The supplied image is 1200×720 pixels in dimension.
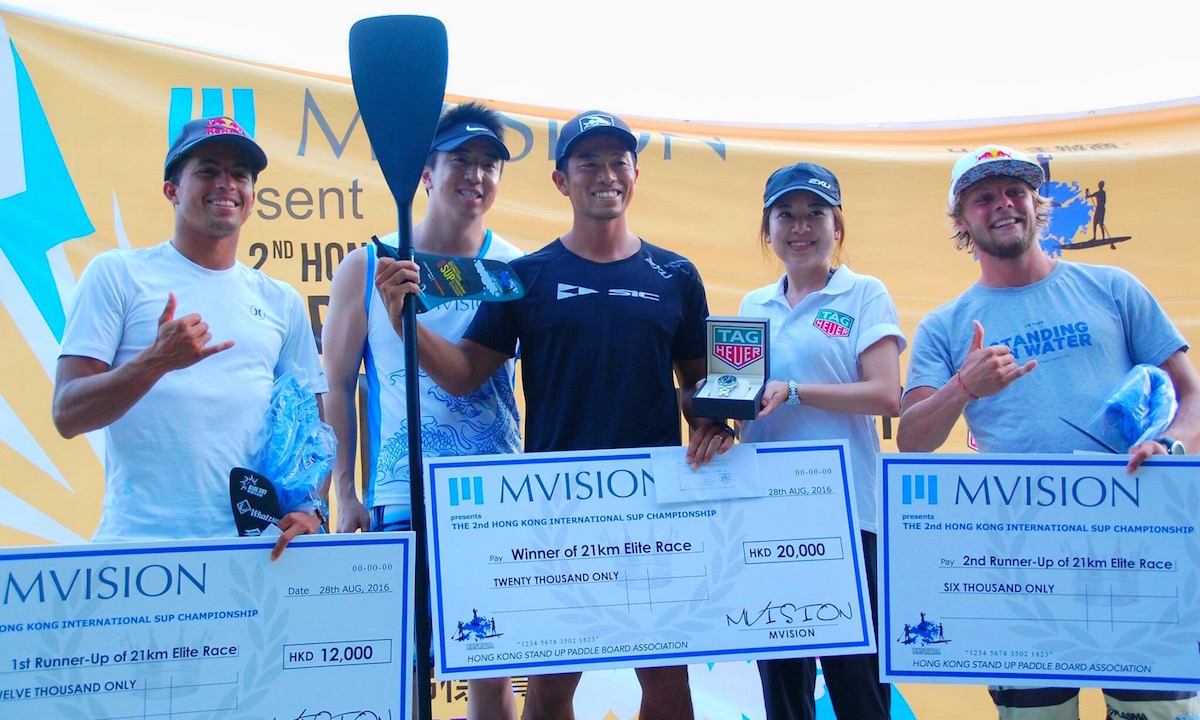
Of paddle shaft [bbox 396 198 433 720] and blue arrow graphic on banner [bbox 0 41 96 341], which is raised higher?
blue arrow graphic on banner [bbox 0 41 96 341]

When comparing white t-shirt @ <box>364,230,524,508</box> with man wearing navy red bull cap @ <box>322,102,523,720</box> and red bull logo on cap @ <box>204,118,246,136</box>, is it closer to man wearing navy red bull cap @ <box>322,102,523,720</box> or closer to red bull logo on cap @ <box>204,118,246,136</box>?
man wearing navy red bull cap @ <box>322,102,523,720</box>

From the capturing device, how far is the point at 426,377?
9.07 feet

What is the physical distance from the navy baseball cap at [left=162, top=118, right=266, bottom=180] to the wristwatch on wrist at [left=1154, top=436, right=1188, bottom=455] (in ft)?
7.80

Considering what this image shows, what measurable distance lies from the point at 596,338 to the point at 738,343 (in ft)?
1.28

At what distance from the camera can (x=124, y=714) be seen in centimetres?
204

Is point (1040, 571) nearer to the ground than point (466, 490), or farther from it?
nearer to the ground

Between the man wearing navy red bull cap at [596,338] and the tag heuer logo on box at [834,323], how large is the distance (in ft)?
1.10

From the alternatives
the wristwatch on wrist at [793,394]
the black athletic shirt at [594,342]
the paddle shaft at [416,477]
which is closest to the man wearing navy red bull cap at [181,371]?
the paddle shaft at [416,477]

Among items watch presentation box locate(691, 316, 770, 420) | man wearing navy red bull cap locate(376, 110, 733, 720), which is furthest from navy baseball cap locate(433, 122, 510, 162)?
watch presentation box locate(691, 316, 770, 420)

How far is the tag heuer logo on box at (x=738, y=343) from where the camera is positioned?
2.37 m

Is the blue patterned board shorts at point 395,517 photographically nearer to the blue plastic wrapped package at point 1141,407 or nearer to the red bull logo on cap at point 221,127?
the red bull logo on cap at point 221,127

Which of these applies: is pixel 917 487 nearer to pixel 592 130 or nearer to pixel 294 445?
pixel 592 130

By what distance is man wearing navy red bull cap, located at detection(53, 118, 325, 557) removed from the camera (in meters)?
2.21

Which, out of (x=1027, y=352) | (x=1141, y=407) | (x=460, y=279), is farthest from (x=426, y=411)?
(x=1141, y=407)
